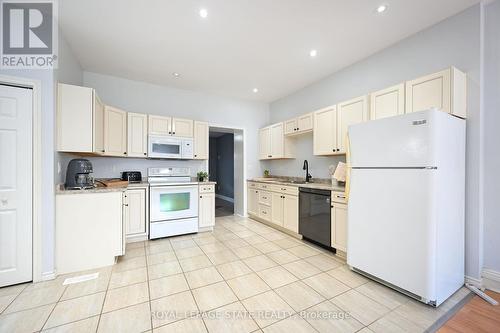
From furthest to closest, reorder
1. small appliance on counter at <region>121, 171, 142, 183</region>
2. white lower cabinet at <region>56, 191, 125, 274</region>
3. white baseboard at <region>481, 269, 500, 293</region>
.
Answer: small appliance on counter at <region>121, 171, 142, 183</region> < white lower cabinet at <region>56, 191, 125, 274</region> < white baseboard at <region>481, 269, 500, 293</region>

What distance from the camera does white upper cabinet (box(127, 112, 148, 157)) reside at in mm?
3561

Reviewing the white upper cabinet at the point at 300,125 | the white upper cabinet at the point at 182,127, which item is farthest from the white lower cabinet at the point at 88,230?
the white upper cabinet at the point at 300,125

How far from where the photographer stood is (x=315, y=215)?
313 cm

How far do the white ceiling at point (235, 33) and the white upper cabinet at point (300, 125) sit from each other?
80 cm

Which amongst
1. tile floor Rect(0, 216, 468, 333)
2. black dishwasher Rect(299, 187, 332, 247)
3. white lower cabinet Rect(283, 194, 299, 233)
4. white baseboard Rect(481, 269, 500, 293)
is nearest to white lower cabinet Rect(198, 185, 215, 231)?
tile floor Rect(0, 216, 468, 333)

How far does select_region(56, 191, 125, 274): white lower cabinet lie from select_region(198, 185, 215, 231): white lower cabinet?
1427 mm

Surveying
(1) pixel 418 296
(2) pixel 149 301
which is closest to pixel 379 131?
(1) pixel 418 296

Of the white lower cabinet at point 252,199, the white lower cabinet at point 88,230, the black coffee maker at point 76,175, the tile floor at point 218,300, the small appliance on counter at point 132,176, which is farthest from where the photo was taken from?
the white lower cabinet at point 252,199

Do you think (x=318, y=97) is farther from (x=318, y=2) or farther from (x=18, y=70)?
(x=18, y=70)

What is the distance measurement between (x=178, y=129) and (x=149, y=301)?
2920 mm

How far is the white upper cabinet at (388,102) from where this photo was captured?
2418 millimetres

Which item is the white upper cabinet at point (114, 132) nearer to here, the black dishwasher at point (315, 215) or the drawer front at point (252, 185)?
the drawer front at point (252, 185)

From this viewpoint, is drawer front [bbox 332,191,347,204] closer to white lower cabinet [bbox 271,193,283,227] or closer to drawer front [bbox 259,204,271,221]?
white lower cabinet [bbox 271,193,283,227]

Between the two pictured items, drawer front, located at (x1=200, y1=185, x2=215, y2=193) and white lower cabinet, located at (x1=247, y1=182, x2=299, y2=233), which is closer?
white lower cabinet, located at (x1=247, y1=182, x2=299, y2=233)
